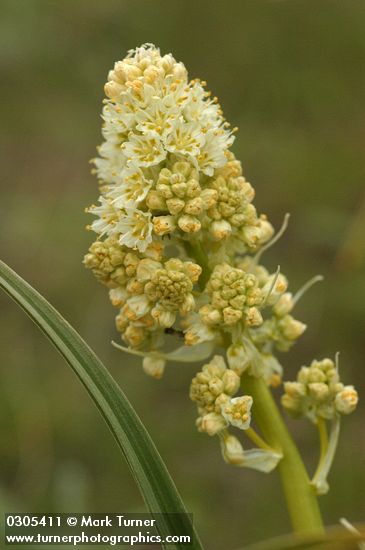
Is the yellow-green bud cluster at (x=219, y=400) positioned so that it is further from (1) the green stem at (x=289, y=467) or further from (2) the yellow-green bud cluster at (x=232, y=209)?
(2) the yellow-green bud cluster at (x=232, y=209)

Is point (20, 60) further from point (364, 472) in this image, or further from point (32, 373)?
point (364, 472)

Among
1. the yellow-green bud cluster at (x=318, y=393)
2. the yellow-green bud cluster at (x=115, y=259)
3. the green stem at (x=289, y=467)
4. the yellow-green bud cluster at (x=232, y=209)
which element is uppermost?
the yellow-green bud cluster at (x=232, y=209)

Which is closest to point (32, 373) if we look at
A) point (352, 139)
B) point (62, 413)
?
point (62, 413)

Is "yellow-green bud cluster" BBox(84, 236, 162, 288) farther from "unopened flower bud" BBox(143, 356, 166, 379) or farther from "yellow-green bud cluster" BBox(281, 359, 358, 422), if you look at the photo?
"yellow-green bud cluster" BBox(281, 359, 358, 422)

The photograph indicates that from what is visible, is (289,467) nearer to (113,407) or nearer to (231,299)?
(231,299)

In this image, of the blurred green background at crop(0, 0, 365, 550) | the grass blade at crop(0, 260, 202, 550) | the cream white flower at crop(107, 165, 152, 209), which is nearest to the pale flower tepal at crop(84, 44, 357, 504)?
the cream white flower at crop(107, 165, 152, 209)

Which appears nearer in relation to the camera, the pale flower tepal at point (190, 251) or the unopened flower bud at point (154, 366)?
the pale flower tepal at point (190, 251)

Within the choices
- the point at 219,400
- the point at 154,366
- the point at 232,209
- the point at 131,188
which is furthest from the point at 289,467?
the point at 131,188

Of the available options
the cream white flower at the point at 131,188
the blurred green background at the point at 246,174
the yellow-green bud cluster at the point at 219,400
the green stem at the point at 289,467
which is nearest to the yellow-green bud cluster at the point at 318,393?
the green stem at the point at 289,467
